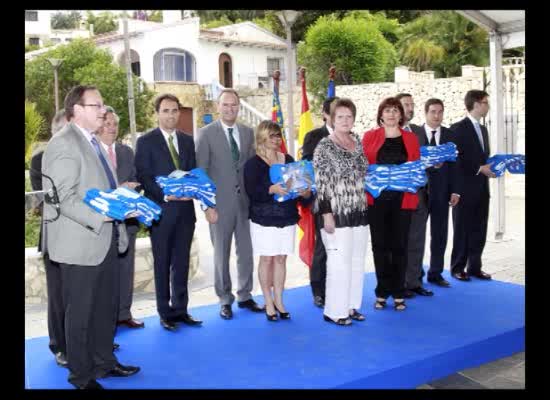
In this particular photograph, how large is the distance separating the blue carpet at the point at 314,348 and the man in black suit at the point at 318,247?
0.39 feet

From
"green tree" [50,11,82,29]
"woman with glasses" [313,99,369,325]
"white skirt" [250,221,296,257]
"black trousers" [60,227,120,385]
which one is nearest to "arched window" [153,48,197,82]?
"white skirt" [250,221,296,257]

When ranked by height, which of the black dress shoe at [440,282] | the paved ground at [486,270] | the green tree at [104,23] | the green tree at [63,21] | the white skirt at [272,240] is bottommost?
the paved ground at [486,270]

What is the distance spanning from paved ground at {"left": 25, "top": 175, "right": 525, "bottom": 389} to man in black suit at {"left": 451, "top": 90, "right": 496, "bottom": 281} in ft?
2.42

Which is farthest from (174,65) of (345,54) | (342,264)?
(342,264)

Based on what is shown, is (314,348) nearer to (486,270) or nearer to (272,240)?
(272,240)

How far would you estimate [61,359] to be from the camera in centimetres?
394

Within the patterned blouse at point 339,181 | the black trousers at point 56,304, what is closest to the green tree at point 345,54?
the patterned blouse at point 339,181

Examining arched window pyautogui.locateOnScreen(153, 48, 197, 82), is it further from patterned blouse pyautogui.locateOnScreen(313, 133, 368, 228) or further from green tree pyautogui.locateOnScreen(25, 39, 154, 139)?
patterned blouse pyautogui.locateOnScreen(313, 133, 368, 228)

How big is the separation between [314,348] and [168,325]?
3.59 ft

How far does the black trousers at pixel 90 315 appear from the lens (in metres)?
3.45

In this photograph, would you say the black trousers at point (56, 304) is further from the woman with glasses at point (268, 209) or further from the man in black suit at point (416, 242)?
the man in black suit at point (416, 242)
